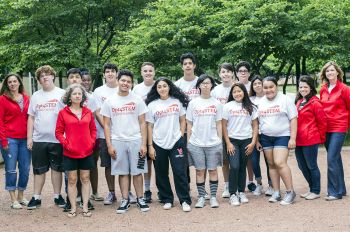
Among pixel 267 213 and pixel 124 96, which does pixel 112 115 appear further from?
pixel 267 213

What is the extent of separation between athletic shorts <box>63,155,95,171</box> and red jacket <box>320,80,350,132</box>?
3400mm

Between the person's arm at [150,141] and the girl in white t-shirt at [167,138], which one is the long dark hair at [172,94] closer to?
the girl in white t-shirt at [167,138]

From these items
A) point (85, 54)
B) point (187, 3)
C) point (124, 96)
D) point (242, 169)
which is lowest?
point (242, 169)

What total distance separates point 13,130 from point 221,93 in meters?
3.11

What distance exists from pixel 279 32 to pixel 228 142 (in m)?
7.84

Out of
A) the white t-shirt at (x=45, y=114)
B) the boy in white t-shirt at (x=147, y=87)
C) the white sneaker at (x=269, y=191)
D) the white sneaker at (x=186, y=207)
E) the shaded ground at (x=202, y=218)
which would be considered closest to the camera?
the shaded ground at (x=202, y=218)

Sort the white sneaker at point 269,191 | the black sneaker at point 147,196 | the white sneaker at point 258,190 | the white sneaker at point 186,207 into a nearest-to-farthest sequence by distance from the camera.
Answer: the white sneaker at point 186,207 → the black sneaker at point 147,196 → the white sneaker at point 269,191 → the white sneaker at point 258,190

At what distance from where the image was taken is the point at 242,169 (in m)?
6.80

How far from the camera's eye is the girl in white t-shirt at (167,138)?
6.55 meters

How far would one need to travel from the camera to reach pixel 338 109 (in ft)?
22.5

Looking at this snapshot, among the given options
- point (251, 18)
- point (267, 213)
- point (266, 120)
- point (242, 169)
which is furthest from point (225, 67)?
point (251, 18)

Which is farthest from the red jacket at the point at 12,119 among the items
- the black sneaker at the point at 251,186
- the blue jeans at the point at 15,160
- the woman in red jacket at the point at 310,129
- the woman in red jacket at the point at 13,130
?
the woman in red jacket at the point at 310,129

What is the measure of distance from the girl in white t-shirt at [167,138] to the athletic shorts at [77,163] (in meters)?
0.83

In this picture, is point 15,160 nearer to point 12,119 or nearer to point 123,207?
point 12,119
